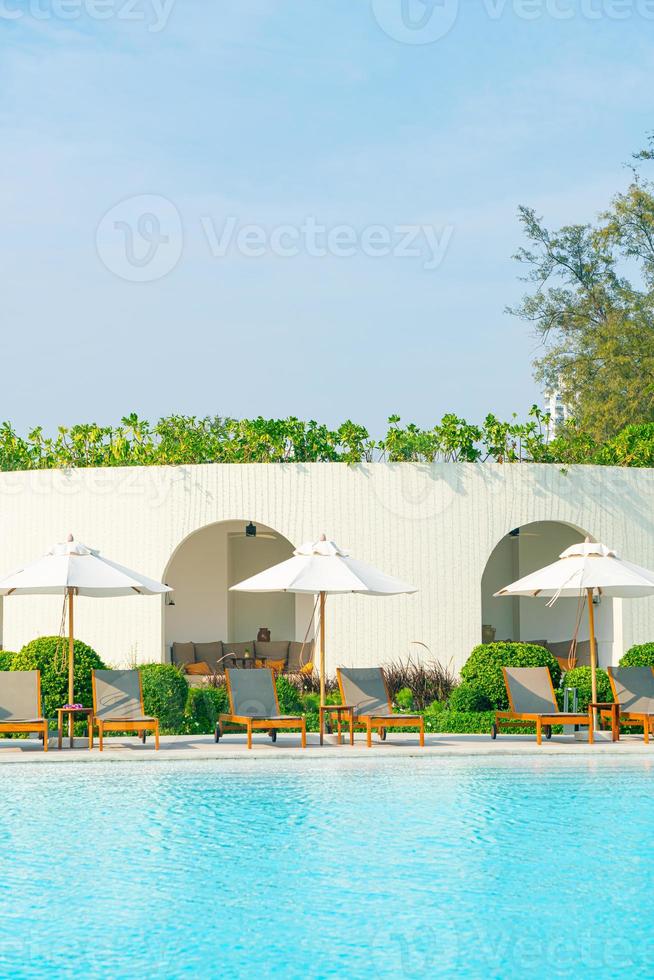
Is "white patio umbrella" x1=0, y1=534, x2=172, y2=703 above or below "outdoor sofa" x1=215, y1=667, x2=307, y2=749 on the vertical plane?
above

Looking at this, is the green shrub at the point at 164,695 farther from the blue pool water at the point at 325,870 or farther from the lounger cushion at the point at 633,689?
the lounger cushion at the point at 633,689

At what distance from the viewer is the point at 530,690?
46.8 ft

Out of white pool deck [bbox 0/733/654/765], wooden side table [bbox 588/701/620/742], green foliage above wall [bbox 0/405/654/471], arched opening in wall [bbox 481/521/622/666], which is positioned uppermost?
green foliage above wall [bbox 0/405/654/471]

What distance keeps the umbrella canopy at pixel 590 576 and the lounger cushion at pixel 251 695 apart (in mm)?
3356

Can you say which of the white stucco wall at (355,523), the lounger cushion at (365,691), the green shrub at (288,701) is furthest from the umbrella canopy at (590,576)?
the white stucco wall at (355,523)

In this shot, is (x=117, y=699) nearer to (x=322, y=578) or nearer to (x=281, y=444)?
(x=322, y=578)

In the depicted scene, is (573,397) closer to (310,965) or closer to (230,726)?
(230,726)

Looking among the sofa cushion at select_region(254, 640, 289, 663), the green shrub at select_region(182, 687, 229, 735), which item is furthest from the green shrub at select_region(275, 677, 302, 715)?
the sofa cushion at select_region(254, 640, 289, 663)

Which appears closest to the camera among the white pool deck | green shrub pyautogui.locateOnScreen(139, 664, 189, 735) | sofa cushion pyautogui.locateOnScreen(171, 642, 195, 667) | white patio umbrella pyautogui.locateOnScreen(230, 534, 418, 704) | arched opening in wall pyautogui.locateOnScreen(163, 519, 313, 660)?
the white pool deck

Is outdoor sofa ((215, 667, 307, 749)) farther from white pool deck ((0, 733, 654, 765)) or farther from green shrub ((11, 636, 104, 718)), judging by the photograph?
green shrub ((11, 636, 104, 718))

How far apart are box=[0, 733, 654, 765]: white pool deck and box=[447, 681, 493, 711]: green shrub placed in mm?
1072

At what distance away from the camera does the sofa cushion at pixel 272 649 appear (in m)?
23.3

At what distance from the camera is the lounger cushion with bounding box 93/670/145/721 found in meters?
13.4

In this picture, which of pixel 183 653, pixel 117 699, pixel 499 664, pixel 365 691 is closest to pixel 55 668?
pixel 117 699
